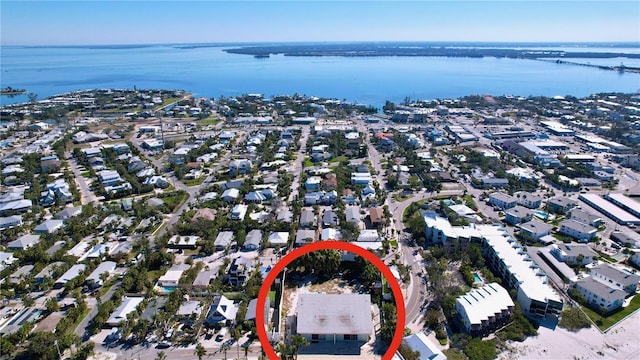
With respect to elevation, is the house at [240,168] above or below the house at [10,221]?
above

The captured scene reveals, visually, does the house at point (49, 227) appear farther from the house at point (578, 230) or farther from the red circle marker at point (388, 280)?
the house at point (578, 230)

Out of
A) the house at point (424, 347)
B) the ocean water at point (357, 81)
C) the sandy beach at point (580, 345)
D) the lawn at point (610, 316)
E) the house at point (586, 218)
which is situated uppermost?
the ocean water at point (357, 81)

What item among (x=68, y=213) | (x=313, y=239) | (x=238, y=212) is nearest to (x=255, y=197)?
(x=238, y=212)

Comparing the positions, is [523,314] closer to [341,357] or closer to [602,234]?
[341,357]

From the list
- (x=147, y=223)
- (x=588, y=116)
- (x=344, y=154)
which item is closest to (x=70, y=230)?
(x=147, y=223)

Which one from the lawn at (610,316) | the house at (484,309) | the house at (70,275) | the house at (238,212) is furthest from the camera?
the house at (238,212)

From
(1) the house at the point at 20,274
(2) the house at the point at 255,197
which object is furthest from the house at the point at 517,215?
(1) the house at the point at 20,274

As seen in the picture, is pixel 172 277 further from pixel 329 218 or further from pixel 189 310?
pixel 329 218
